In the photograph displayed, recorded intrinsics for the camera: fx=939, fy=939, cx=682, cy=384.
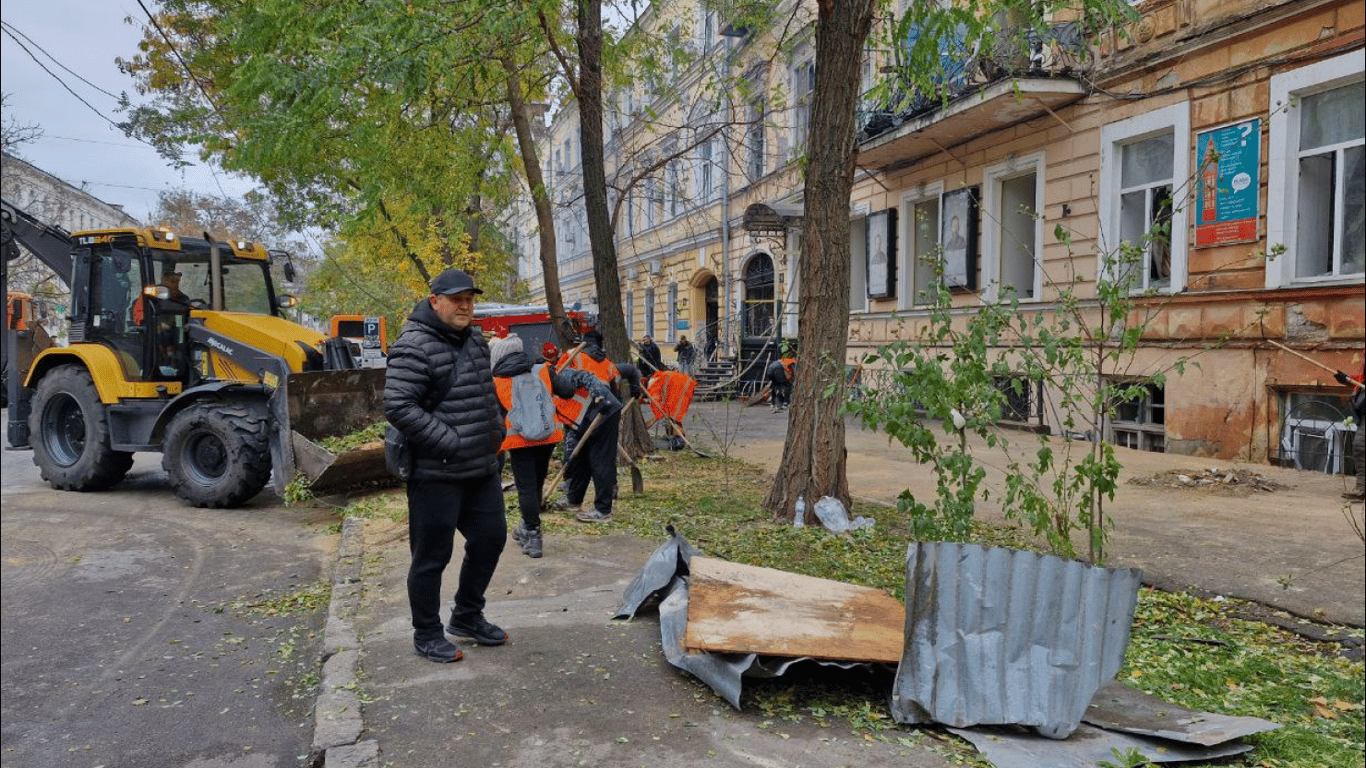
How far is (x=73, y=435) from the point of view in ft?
35.4

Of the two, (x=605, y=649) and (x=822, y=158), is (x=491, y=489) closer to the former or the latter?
(x=605, y=649)

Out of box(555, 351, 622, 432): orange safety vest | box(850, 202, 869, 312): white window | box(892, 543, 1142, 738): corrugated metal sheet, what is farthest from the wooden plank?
box(850, 202, 869, 312): white window

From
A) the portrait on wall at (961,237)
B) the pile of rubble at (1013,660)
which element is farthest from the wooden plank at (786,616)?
the portrait on wall at (961,237)

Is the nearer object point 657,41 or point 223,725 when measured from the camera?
point 223,725

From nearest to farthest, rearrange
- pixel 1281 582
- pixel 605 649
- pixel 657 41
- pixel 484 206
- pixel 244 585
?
pixel 605 649 < pixel 1281 582 < pixel 244 585 < pixel 657 41 < pixel 484 206

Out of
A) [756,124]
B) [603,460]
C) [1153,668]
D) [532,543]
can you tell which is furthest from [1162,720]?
[756,124]

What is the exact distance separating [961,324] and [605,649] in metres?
12.4

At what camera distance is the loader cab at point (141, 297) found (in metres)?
10.2

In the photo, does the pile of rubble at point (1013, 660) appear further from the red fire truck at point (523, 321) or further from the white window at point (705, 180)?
the white window at point (705, 180)

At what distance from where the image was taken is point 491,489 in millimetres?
4723

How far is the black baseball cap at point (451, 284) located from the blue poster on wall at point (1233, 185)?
9.33 meters

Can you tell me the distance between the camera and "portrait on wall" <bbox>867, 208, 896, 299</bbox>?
60.2 ft

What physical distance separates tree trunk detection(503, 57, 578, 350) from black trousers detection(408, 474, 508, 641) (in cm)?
684

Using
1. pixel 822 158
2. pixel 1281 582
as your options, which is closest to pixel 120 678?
pixel 822 158
